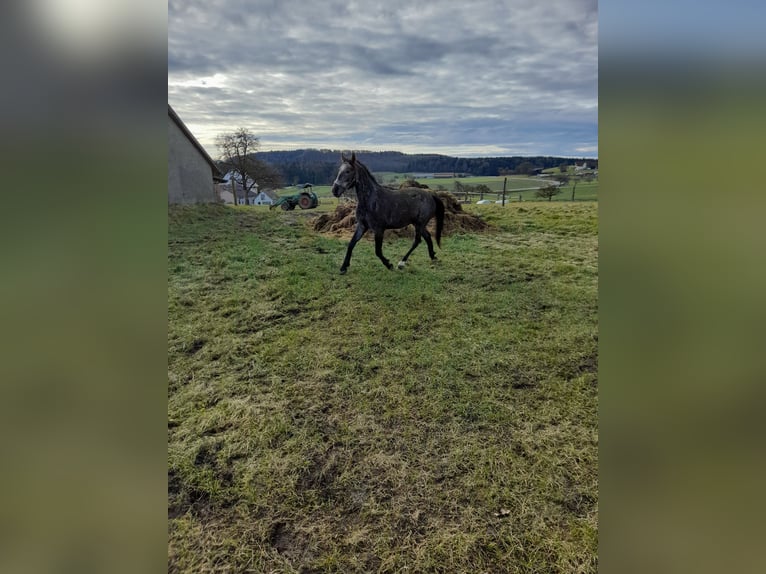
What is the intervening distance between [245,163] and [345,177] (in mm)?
9019

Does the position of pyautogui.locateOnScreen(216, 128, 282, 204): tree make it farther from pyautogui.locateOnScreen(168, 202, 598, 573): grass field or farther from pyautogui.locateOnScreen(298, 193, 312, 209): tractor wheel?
pyautogui.locateOnScreen(168, 202, 598, 573): grass field

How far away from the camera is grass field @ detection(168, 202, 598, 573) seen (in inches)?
60.4

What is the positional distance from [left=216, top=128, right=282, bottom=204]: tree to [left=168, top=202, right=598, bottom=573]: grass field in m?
7.47

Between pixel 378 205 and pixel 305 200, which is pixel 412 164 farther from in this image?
pixel 305 200

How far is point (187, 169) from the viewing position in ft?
31.9

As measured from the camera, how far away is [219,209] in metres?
10.3

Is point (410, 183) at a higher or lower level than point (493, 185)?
lower

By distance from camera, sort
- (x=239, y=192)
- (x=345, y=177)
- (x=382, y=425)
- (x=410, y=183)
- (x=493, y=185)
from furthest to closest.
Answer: (x=239, y=192) → (x=493, y=185) → (x=410, y=183) → (x=345, y=177) → (x=382, y=425)

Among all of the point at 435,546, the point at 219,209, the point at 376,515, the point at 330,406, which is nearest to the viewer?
the point at 435,546

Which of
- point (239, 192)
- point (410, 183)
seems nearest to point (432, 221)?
point (410, 183)
